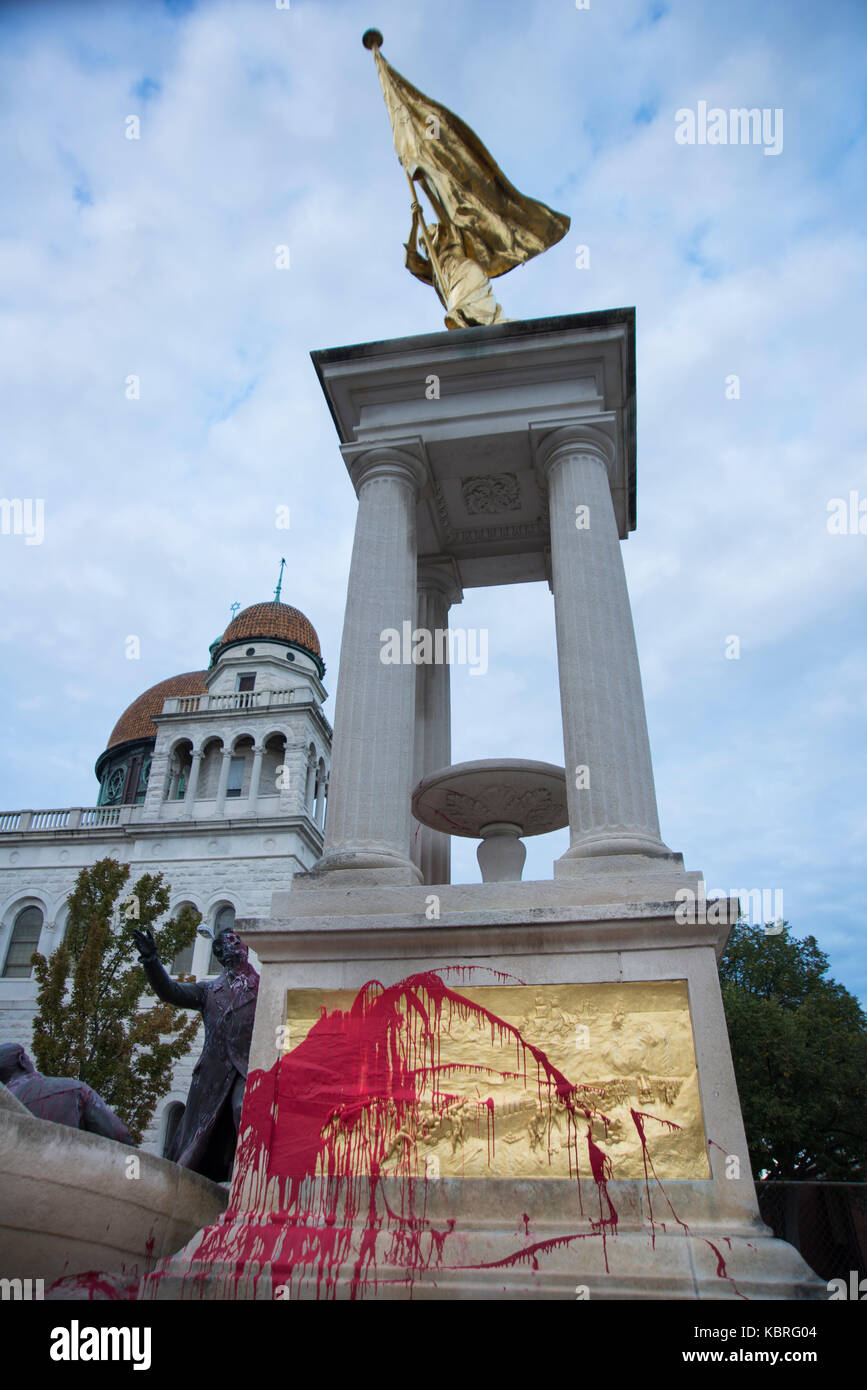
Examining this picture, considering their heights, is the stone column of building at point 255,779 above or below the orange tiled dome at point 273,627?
below

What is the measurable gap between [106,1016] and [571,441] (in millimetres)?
19623

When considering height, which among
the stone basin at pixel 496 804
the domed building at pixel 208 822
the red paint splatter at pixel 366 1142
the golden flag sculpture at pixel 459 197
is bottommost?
the red paint splatter at pixel 366 1142

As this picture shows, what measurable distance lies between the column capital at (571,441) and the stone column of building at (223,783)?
121 feet

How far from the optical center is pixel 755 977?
34.6m

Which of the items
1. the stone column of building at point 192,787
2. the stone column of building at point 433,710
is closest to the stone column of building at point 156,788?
the stone column of building at point 192,787

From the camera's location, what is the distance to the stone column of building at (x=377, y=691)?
26.1ft

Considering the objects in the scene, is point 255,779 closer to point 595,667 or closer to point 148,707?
point 148,707

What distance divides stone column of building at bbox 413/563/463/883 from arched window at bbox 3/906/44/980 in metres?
36.5

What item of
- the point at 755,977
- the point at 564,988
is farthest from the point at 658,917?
the point at 755,977

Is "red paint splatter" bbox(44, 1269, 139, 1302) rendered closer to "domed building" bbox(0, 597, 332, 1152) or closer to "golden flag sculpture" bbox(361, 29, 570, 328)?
"golden flag sculpture" bbox(361, 29, 570, 328)

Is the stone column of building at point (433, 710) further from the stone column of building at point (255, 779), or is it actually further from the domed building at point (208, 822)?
the stone column of building at point (255, 779)
